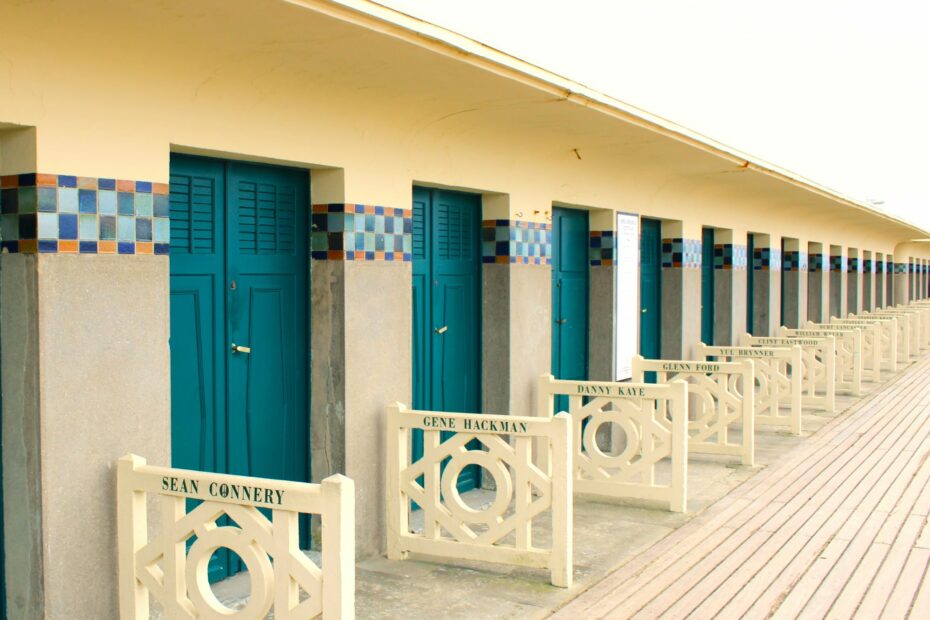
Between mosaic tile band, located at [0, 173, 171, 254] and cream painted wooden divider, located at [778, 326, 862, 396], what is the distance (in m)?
10.4

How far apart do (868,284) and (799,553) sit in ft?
66.3

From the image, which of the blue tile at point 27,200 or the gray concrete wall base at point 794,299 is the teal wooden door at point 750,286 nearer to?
the gray concrete wall base at point 794,299

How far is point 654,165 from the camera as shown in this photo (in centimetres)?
926

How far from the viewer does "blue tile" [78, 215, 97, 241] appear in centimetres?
404

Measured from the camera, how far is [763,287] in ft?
46.9

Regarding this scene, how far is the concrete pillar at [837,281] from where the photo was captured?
1986 cm

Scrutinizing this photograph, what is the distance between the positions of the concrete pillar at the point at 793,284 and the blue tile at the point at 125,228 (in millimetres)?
13681

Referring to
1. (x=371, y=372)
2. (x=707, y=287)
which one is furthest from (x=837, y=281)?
(x=371, y=372)

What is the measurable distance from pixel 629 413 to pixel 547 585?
6.07ft

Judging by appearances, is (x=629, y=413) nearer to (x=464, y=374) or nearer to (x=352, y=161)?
(x=464, y=374)

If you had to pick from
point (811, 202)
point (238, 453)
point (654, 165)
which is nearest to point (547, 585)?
point (238, 453)

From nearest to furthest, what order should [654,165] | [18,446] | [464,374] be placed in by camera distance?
[18,446]
[464,374]
[654,165]

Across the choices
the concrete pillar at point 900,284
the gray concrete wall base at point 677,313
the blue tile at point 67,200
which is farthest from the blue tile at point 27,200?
the concrete pillar at point 900,284

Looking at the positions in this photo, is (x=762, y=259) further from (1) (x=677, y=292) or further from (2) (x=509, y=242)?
(2) (x=509, y=242)
